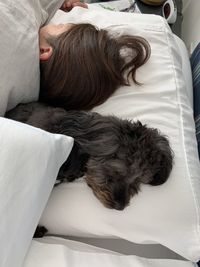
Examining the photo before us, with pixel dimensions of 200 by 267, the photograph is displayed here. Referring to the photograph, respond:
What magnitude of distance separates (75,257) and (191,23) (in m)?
1.32

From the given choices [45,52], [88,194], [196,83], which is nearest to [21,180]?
[88,194]

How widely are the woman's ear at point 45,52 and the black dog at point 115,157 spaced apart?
0.23m

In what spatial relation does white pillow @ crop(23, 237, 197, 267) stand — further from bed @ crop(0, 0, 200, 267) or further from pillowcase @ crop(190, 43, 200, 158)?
pillowcase @ crop(190, 43, 200, 158)

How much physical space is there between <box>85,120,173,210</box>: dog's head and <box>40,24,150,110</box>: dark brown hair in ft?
0.60

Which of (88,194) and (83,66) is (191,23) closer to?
(83,66)

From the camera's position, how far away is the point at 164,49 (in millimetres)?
981

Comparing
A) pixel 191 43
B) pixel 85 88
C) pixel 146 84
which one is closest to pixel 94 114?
pixel 85 88

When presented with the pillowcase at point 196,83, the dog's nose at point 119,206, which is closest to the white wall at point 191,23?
the pillowcase at point 196,83

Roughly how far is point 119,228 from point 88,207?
8 centimetres

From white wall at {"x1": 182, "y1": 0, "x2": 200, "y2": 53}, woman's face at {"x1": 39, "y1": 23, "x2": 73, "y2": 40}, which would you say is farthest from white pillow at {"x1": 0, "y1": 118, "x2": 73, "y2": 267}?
white wall at {"x1": 182, "y1": 0, "x2": 200, "y2": 53}

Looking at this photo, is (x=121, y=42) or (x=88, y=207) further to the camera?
(x=121, y=42)

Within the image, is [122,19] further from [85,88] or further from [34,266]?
[34,266]

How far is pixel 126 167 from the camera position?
27.7 inches

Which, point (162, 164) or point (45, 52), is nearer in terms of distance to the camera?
point (162, 164)
